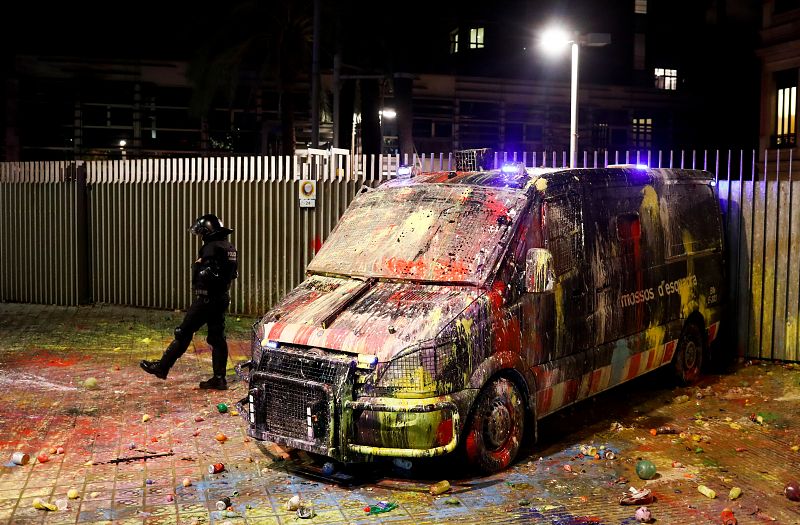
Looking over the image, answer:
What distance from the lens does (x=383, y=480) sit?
6.32 metres

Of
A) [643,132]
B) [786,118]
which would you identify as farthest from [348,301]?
[643,132]

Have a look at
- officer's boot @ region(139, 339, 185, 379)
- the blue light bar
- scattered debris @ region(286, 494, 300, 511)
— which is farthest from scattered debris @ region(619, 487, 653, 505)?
officer's boot @ region(139, 339, 185, 379)

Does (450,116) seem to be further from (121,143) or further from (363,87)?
(121,143)

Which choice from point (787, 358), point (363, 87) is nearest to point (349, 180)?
point (787, 358)

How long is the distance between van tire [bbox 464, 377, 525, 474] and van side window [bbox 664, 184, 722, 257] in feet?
9.33

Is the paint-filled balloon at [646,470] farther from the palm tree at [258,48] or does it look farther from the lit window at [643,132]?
the lit window at [643,132]

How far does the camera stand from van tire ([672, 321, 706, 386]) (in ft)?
29.6

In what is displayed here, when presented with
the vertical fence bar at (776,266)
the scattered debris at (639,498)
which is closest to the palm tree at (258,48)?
the vertical fence bar at (776,266)

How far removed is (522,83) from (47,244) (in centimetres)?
2462

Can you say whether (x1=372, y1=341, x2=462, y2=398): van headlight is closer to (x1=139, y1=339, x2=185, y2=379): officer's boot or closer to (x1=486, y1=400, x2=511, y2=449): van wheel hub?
(x1=486, y1=400, x2=511, y2=449): van wheel hub

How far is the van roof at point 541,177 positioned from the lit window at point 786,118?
1848 centimetres

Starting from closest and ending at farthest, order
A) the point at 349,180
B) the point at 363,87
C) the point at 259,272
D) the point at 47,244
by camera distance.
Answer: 1. the point at 349,180
2. the point at 259,272
3. the point at 47,244
4. the point at 363,87

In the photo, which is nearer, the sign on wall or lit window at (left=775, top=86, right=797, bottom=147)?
the sign on wall

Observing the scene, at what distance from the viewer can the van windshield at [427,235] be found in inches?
262
